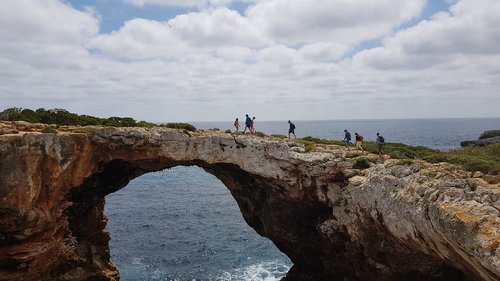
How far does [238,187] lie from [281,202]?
14.8 ft

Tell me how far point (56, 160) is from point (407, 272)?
20.3 metres

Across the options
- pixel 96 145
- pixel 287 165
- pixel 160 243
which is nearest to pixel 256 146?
pixel 287 165

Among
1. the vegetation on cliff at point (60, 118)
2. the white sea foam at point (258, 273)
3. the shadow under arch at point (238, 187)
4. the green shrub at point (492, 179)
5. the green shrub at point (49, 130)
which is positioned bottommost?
the white sea foam at point (258, 273)

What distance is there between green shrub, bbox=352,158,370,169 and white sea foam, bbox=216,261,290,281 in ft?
44.9

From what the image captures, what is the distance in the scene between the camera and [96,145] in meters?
23.5

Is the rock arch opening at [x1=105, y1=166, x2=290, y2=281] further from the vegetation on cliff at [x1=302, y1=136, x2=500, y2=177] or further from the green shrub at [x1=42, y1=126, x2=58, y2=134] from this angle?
the green shrub at [x1=42, y1=126, x2=58, y2=134]

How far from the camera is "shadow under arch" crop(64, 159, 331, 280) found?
1016 inches

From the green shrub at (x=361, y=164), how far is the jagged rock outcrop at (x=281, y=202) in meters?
0.40

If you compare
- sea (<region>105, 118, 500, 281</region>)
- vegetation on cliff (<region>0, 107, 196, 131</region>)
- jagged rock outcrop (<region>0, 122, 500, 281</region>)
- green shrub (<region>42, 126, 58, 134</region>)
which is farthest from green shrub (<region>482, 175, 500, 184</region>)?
green shrub (<region>42, 126, 58, 134</region>)

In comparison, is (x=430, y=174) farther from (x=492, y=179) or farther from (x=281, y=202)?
(x=281, y=202)

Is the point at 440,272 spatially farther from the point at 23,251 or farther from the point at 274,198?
the point at 23,251

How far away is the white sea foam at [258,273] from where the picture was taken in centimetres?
3039

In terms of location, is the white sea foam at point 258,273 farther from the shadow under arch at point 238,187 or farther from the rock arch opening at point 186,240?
the shadow under arch at point 238,187

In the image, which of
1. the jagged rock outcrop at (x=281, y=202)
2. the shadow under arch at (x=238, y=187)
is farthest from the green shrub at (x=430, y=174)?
the shadow under arch at (x=238, y=187)
